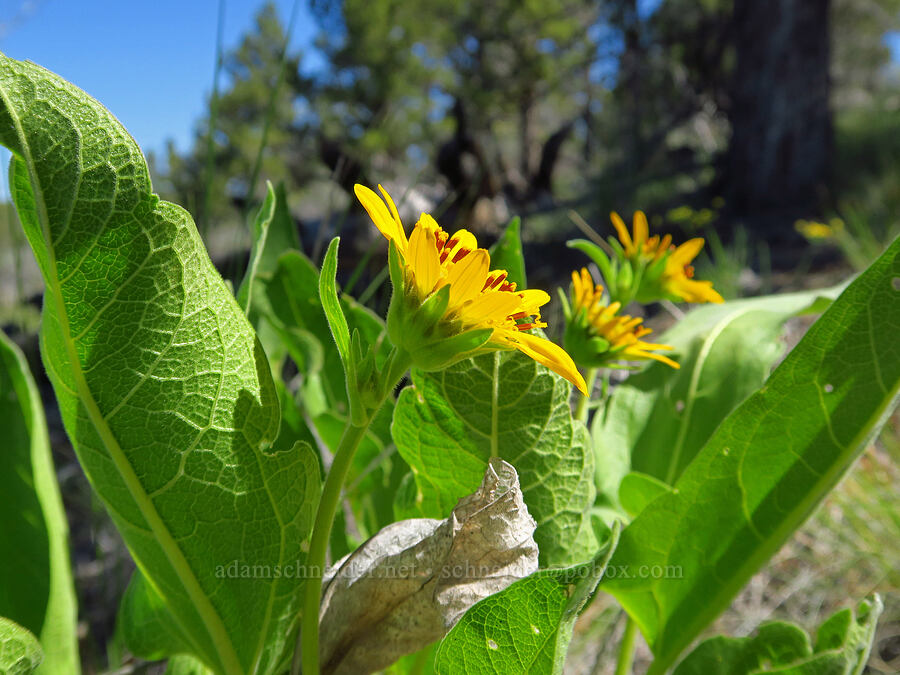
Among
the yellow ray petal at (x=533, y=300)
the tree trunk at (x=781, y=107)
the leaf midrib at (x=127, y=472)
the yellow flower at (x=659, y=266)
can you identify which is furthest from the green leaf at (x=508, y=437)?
the tree trunk at (x=781, y=107)

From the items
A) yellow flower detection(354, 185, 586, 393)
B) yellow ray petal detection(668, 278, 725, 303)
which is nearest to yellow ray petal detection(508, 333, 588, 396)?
yellow flower detection(354, 185, 586, 393)

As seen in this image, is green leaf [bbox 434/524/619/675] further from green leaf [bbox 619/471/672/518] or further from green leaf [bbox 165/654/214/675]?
green leaf [bbox 165/654/214/675]

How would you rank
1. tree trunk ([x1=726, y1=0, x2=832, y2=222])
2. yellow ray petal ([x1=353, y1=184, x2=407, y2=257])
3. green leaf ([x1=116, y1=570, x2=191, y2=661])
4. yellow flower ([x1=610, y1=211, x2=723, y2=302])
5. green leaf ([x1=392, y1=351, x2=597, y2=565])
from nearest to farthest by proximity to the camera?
yellow ray petal ([x1=353, y1=184, x2=407, y2=257])
green leaf ([x1=392, y1=351, x2=597, y2=565])
green leaf ([x1=116, y1=570, x2=191, y2=661])
yellow flower ([x1=610, y1=211, x2=723, y2=302])
tree trunk ([x1=726, y1=0, x2=832, y2=222])

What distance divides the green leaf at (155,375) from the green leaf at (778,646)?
393mm

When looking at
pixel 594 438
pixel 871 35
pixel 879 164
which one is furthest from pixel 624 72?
pixel 594 438

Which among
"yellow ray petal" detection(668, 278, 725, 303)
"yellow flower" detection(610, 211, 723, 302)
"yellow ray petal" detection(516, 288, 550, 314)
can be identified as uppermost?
"yellow ray petal" detection(516, 288, 550, 314)

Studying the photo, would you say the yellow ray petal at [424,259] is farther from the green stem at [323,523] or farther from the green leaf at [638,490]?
the green leaf at [638,490]

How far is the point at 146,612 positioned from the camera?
641 millimetres

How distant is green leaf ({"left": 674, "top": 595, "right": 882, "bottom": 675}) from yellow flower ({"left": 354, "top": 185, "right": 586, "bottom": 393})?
37 cm

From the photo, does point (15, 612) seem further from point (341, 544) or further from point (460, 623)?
point (460, 623)

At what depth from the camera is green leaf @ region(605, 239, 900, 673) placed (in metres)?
0.55

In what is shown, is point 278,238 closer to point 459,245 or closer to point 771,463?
point 459,245

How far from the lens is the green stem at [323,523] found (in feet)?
1.38

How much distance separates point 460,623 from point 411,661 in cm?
25
